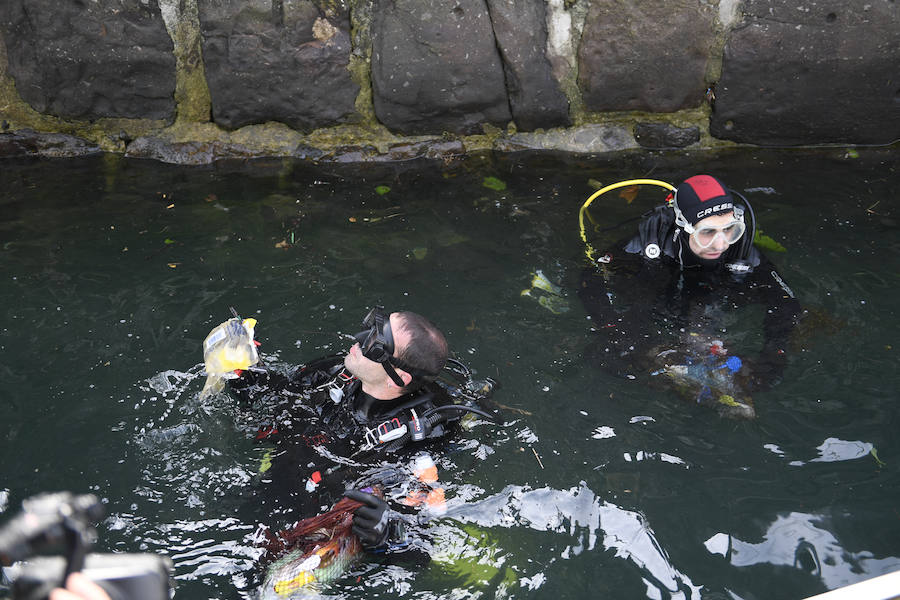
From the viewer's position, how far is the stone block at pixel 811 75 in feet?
17.7

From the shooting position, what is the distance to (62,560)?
167 centimetres

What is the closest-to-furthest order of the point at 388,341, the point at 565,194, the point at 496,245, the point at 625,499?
the point at 388,341
the point at 625,499
the point at 496,245
the point at 565,194

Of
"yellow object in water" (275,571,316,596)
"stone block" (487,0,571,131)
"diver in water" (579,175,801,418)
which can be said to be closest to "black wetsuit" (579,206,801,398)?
"diver in water" (579,175,801,418)

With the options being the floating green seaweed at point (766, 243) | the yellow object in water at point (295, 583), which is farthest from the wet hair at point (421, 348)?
the floating green seaweed at point (766, 243)

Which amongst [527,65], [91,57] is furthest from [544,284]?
[91,57]

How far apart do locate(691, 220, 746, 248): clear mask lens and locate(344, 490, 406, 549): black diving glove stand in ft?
8.41

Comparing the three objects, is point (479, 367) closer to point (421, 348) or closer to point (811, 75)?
point (421, 348)

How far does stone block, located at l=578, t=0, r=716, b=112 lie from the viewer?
219 inches

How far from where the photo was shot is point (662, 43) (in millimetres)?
5648

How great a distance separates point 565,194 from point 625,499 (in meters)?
2.67

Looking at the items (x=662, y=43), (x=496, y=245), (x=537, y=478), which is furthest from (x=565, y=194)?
(x=537, y=478)

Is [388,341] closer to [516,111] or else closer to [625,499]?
[625,499]

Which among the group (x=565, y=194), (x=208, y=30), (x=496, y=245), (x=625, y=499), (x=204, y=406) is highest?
(x=208, y=30)

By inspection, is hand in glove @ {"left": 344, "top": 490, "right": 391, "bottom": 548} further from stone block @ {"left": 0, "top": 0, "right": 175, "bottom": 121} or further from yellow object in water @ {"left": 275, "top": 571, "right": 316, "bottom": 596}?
stone block @ {"left": 0, "top": 0, "right": 175, "bottom": 121}
